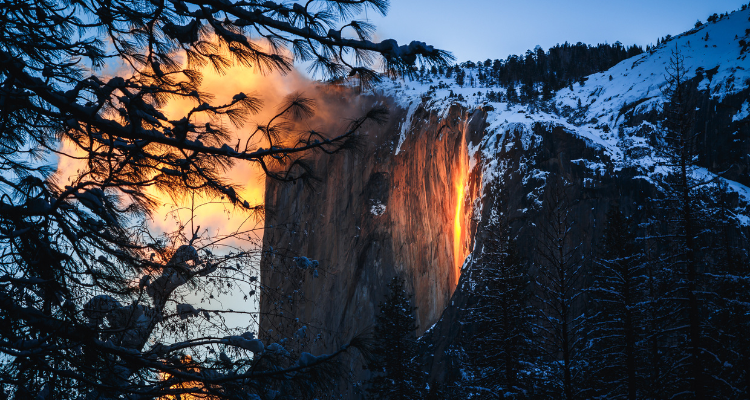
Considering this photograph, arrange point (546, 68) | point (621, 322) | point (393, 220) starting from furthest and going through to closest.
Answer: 1. point (546, 68)
2. point (393, 220)
3. point (621, 322)

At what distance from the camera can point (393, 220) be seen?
154 feet

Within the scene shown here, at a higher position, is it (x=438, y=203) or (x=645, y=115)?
(x=645, y=115)

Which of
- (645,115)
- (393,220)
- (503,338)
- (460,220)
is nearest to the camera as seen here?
(503,338)

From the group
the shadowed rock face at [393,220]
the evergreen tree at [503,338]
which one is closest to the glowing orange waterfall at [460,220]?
the shadowed rock face at [393,220]

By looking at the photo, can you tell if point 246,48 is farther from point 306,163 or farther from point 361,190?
point 361,190

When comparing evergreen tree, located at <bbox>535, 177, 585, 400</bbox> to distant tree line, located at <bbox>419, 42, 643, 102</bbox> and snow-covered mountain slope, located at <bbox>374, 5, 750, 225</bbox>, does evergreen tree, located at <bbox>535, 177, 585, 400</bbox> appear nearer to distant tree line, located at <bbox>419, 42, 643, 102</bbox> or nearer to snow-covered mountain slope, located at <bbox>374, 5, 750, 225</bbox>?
snow-covered mountain slope, located at <bbox>374, 5, 750, 225</bbox>

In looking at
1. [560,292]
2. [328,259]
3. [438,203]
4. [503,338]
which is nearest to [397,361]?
[503,338]

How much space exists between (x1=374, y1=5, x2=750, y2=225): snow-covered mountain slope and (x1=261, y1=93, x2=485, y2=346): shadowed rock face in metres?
2.06

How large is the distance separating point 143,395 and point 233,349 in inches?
41.8

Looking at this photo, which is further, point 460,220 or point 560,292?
point 460,220

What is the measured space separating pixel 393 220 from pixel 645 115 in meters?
22.7

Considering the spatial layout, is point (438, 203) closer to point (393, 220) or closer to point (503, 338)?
point (393, 220)

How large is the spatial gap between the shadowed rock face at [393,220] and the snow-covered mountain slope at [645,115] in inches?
81.3

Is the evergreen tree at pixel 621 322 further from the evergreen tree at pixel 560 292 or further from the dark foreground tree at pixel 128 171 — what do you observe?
the dark foreground tree at pixel 128 171
